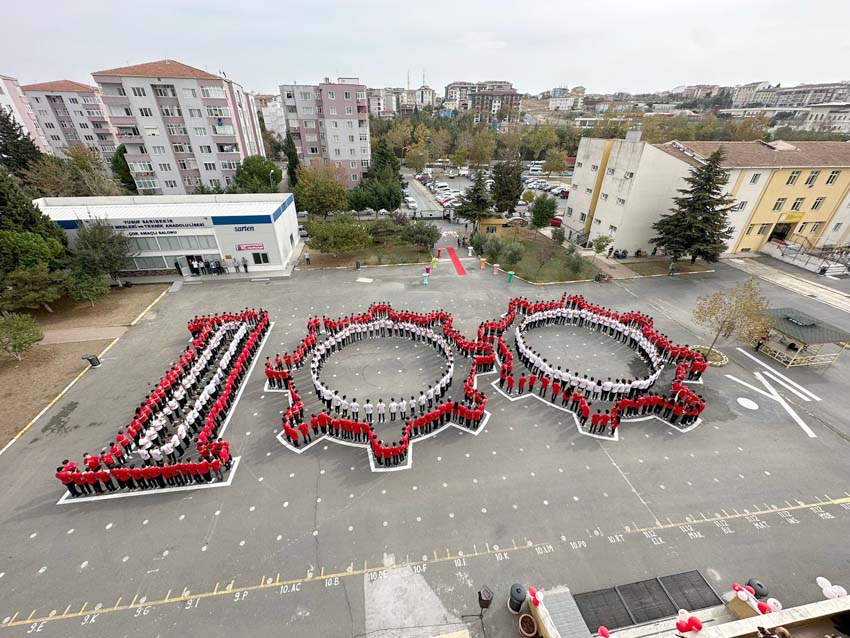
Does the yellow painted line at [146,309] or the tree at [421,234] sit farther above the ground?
the tree at [421,234]

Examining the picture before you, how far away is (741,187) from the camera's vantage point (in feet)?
96.9

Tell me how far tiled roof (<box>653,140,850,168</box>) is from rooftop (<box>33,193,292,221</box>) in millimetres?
33593

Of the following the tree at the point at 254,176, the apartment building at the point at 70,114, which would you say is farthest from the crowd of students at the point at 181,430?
the apartment building at the point at 70,114

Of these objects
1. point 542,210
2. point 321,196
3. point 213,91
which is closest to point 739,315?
point 542,210

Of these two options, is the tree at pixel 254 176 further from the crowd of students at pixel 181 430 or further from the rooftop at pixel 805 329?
the rooftop at pixel 805 329

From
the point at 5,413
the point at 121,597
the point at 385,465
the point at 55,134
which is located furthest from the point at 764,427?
the point at 55,134

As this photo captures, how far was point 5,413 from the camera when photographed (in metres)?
14.8

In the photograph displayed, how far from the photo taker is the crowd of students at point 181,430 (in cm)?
1167

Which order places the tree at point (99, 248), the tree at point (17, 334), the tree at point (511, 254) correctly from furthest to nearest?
the tree at point (511, 254) → the tree at point (99, 248) → the tree at point (17, 334)

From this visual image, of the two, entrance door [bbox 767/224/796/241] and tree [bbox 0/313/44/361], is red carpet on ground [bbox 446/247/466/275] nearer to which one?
tree [bbox 0/313/44/361]

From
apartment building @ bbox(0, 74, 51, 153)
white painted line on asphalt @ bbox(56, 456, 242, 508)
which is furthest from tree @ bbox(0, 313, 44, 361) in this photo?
apartment building @ bbox(0, 74, 51, 153)

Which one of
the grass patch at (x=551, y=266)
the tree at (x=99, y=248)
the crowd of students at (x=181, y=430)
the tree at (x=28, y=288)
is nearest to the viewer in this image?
the crowd of students at (x=181, y=430)

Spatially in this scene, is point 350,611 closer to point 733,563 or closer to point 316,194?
point 733,563

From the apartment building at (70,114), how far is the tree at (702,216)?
74.4 m
